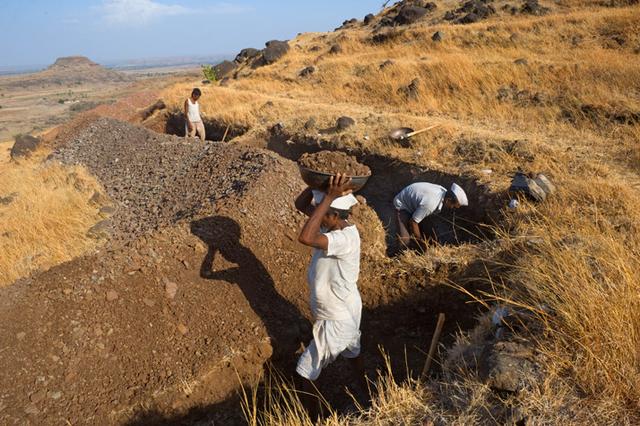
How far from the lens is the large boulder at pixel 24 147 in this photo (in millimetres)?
12234

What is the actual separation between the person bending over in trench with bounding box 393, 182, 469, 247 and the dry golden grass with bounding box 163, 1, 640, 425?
22.4 inches

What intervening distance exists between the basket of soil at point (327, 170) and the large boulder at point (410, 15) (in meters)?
21.0

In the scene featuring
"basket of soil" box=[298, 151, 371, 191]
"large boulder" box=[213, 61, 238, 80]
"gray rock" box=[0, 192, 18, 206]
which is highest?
"large boulder" box=[213, 61, 238, 80]

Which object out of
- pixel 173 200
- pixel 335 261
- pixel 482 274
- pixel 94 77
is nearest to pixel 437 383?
pixel 335 261

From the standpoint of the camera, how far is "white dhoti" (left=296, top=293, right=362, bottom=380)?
2859 millimetres

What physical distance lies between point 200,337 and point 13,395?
53.5 inches

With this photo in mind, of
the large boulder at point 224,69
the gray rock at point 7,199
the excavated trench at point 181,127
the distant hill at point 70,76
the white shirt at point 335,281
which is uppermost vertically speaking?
the distant hill at point 70,76

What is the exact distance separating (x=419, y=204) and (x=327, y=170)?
2508 mm

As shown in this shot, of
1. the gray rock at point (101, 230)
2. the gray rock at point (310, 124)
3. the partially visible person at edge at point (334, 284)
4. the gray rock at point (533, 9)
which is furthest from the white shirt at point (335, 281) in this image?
the gray rock at point (533, 9)

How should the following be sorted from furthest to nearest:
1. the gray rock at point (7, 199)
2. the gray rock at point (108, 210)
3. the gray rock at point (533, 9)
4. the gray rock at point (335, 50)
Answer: the gray rock at point (335, 50) < the gray rock at point (533, 9) < the gray rock at point (7, 199) < the gray rock at point (108, 210)

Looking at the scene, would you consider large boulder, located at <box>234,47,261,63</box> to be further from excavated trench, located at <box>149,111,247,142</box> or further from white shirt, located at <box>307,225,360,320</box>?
white shirt, located at <box>307,225,360,320</box>

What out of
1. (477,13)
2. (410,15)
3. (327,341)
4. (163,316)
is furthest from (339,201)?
(410,15)

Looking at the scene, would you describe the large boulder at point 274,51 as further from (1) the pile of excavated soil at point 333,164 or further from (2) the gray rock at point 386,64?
(1) the pile of excavated soil at point 333,164

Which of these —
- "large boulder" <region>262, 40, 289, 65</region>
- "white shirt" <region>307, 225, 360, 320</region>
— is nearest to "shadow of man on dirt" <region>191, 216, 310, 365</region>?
"white shirt" <region>307, 225, 360, 320</region>
